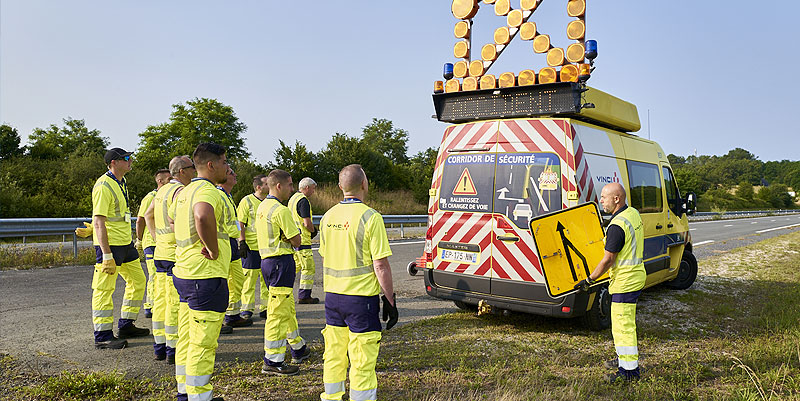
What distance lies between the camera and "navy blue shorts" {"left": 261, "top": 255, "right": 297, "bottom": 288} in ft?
14.7

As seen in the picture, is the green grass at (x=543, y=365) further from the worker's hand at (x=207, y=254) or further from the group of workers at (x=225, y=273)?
the worker's hand at (x=207, y=254)

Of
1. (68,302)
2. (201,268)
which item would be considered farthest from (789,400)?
(68,302)

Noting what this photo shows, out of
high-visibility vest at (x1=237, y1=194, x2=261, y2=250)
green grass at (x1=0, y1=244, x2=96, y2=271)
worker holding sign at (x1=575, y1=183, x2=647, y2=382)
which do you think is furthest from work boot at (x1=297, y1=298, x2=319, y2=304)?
green grass at (x1=0, y1=244, x2=96, y2=271)

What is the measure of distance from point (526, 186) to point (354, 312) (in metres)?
2.93

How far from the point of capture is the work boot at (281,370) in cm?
421

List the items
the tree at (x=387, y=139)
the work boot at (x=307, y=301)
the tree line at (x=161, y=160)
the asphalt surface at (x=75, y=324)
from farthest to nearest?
the tree at (x=387, y=139) < the tree line at (x=161, y=160) < the work boot at (x=307, y=301) < the asphalt surface at (x=75, y=324)

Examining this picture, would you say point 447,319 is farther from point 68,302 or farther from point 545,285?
point 68,302

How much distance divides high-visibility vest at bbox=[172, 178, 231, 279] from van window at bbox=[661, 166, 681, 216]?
6593 mm

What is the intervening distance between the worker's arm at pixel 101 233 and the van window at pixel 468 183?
3.70m

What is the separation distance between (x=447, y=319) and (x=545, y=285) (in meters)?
1.60

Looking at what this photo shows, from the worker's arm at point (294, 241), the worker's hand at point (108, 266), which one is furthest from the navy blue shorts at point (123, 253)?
the worker's arm at point (294, 241)

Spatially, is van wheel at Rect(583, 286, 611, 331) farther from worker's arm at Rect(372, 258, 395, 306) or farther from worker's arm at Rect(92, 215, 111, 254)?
worker's arm at Rect(92, 215, 111, 254)

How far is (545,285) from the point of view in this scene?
5168 mm

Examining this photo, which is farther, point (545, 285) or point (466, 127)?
point (466, 127)
